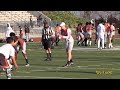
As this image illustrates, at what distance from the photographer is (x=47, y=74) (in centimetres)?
1448

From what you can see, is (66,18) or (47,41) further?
(66,18)

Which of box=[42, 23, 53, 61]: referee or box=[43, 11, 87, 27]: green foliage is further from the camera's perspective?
box=[43, 11, 87, 27]: green foliage

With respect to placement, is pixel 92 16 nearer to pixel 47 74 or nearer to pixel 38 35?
pixel 38 35

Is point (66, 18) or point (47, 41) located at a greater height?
point (66, 18)

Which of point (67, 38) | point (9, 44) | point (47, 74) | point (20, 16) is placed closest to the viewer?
point (9, 44)

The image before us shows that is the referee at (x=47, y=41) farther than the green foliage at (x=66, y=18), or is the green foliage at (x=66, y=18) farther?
the green foliage at (x=66, y=18)
